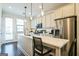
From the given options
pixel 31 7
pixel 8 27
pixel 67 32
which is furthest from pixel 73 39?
pixel 8 27

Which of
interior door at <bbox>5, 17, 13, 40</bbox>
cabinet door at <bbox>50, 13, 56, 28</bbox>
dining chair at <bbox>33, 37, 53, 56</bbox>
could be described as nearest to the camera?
dining chair at <bbox>33, 37, 53, 56</bbox>

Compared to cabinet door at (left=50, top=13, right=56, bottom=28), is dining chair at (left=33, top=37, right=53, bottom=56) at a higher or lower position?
lower

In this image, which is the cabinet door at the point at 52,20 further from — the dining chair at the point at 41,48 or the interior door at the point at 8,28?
the interior door at the point at 8,28

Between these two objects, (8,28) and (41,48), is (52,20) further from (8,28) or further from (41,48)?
(8,28)

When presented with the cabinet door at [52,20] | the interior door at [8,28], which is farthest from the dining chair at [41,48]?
the interior door at [8,28]

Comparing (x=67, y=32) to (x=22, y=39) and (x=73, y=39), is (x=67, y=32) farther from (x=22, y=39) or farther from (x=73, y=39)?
(x=22, y=39)

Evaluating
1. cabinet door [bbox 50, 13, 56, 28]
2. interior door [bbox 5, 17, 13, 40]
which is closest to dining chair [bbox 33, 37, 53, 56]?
cabinet door [bbox 50, 13, 56, 28]

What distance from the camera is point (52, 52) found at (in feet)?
7.25

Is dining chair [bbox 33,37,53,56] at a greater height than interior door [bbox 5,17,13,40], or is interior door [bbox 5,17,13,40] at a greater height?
interior door [bbox 5,17,13,40]

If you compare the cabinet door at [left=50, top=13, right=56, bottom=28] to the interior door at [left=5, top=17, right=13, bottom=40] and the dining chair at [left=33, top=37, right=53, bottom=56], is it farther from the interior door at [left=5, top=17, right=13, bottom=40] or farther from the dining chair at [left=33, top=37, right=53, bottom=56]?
the interior door at [left=5, top=17, right=13, bottom=40]

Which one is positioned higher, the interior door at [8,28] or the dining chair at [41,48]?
the interior door at [8,28]

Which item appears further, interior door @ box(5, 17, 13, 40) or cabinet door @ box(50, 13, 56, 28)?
interior door @ box(5, 17, 13, 40)

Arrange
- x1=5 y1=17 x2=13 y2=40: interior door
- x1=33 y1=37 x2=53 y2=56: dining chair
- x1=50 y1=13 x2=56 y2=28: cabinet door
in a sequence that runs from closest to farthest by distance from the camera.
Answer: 1. x1=33 y1=37 x2=53 y2=56: dining chair
2. x1=50 y1=13 x2=56 y2=28: cabinet door
3. x1=5 y1=17 x2=13 y2=40: interior door

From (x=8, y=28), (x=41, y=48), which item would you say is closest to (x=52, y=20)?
(x=41, y=48)
